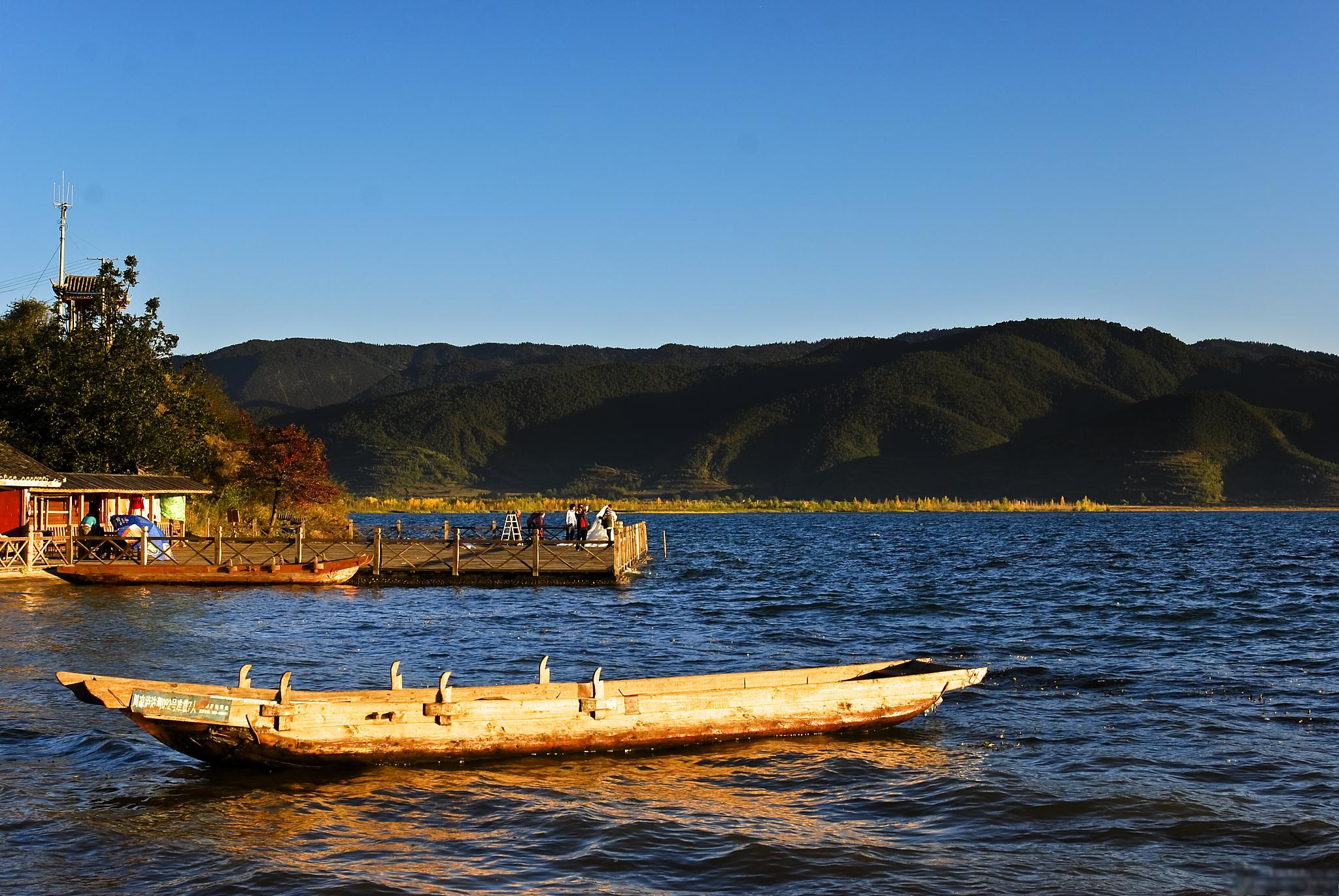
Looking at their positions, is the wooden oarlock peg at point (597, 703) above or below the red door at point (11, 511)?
below

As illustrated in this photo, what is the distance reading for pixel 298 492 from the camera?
5322 centimetres

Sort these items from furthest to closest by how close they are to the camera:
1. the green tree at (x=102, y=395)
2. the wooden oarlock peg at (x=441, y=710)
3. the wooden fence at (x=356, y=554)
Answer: the green tree at (x=102, y=395) < the wooden fence at (x=356, y=554) < the wooden oarlock peg at (x=441, y=710)

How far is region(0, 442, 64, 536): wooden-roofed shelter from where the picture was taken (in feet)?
113

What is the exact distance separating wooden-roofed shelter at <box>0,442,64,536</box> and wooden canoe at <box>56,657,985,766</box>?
2537cm

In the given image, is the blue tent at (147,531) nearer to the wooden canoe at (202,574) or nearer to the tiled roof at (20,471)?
the wooden canoe at (202,574)

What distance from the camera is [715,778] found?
44.9 ft

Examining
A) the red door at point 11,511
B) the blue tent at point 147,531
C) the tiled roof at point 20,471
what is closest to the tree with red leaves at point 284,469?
the blue tent at point 147,531

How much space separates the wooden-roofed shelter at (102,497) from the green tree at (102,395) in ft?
8.13

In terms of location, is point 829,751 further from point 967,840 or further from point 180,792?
point 180,792

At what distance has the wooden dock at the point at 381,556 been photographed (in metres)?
34.0

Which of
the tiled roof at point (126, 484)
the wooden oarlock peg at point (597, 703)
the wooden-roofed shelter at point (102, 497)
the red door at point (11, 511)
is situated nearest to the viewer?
the wooden oarlock peg at point (597, 703)

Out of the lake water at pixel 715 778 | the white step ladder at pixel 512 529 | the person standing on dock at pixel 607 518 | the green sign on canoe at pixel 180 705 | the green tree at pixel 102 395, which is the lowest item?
the lake water at pixel 715 778

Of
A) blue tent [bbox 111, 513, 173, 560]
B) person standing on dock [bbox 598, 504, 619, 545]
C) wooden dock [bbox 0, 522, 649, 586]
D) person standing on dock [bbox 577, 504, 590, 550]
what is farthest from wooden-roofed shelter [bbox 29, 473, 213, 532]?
person standing on dock [bbox 598, 504, 619, 545]

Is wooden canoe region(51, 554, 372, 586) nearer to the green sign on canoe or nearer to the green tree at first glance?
the green tree
